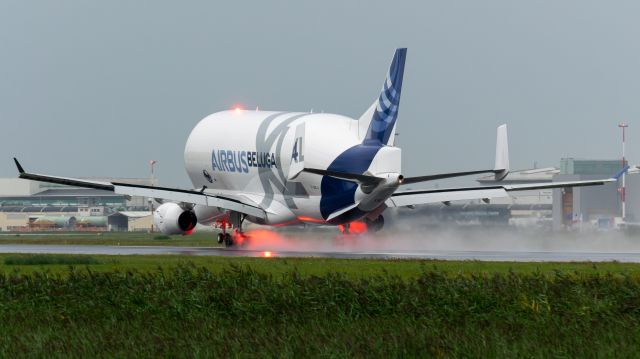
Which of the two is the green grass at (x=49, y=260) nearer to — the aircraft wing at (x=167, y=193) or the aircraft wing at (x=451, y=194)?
the aircraft wing at (x=167, y=193)

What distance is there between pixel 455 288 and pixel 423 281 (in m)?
1.26

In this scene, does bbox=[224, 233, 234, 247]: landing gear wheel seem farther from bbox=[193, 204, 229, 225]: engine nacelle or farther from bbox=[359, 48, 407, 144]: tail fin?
bbox=[359, 48, 407, 144]: tail fin

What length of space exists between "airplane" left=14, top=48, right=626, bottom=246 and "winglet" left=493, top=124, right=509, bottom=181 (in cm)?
4

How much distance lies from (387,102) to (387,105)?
13 cm

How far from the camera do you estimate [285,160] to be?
5875 cm

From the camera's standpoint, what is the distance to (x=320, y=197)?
55938 mm

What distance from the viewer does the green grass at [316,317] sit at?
19250mm

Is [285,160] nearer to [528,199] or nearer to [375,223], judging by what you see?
[375,223]

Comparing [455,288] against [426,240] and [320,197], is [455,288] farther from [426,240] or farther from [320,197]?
[426,240]

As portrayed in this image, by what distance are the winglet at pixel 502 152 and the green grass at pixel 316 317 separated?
2573 centimetres

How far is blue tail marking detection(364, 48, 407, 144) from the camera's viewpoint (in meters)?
53.9

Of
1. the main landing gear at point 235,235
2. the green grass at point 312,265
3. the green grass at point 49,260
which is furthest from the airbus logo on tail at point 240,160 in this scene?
the green grass at point 49,260

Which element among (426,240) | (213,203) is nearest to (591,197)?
(426,240)

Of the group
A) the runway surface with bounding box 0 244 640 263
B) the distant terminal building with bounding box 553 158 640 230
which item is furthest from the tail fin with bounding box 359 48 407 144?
the distant terminal building with bounding box 553 158 640 230
